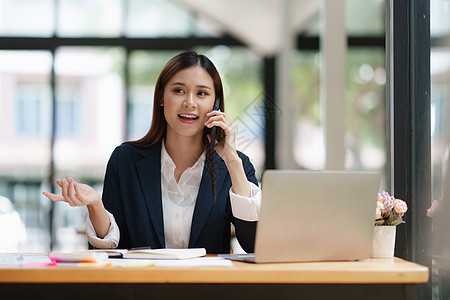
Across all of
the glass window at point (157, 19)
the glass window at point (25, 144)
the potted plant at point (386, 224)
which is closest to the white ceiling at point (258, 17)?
the glass window at point (157, 19)

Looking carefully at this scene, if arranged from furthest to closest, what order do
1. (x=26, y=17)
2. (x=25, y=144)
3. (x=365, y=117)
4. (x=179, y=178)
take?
(x=26, y=17)
(x=25, y=144)
(x=365, y=117)
(x=179, y=178)

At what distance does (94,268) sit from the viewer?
149 cm

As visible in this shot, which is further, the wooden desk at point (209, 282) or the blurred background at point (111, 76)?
the blurred background at point (111, 76)

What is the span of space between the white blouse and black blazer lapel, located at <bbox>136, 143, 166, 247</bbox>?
3 cm

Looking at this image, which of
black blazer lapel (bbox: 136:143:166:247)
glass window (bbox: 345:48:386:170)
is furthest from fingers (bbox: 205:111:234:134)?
glass window (bbox: 345:48:386:170)

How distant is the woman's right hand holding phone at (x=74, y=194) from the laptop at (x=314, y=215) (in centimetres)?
58

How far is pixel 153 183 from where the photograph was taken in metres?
2.22

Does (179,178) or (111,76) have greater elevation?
(111,76)

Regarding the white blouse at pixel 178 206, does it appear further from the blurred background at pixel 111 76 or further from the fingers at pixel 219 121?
the blurred background at pixel 111 76

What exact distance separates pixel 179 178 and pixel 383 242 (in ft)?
2.68


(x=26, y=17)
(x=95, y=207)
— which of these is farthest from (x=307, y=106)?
(x=95, y=207)

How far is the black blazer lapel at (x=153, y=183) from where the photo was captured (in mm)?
2150

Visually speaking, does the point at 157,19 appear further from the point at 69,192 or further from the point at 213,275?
the point at 213,275

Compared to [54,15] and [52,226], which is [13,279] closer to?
[52,226]
